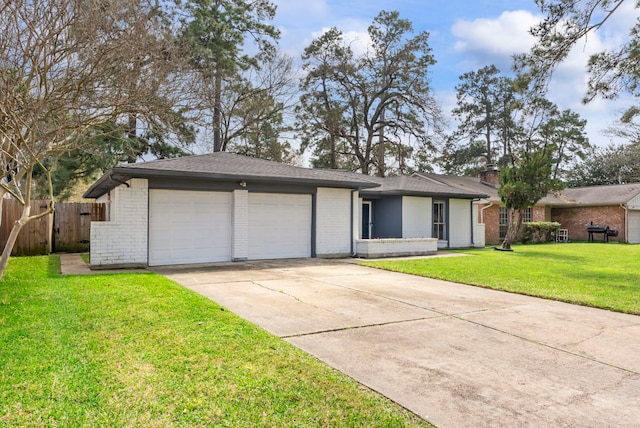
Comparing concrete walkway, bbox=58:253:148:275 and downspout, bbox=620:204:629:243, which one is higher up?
downspout, bbox=620:204:629:243

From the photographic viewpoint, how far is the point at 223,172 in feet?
37.0

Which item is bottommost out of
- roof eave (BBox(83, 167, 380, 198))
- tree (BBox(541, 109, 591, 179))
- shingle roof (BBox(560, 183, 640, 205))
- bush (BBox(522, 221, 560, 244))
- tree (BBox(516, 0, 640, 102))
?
bush (BBox(522, 221, 560, 244))

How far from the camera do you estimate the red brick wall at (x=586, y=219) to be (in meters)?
24.3

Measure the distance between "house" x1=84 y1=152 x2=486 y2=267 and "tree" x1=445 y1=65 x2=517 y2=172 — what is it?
82.4 ft

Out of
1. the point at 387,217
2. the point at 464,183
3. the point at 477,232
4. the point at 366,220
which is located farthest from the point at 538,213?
the point at 366,220

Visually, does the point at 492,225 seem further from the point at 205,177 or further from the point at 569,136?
the point at 569,136

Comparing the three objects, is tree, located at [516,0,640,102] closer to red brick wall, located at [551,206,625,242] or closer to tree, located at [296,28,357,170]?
red brick wall, located at [551,206,625,242]

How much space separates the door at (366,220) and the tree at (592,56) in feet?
25.6

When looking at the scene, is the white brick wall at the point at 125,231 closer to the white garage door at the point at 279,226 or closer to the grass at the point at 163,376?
the white garage door at the point at 279,226

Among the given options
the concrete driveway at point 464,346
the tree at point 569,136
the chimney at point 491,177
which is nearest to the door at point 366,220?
the concrete driveway at point 464,346

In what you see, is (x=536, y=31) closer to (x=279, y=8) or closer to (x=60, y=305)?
(x=60, y=305)

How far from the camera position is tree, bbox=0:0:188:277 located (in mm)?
6516

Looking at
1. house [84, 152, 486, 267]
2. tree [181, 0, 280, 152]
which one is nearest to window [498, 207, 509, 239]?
house [84, 152, 486, 267]

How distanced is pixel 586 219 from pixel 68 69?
90.7ft
